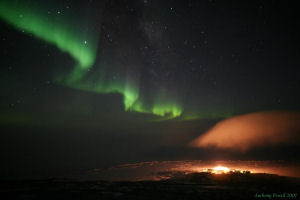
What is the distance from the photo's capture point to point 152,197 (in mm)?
14977

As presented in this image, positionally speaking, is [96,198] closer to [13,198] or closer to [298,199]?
[13,198]

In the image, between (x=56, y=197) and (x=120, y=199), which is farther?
(x=56, y=197)

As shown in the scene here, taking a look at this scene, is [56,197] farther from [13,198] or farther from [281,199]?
[281,199]

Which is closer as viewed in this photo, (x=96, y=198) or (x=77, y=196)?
(x=96, y=198)

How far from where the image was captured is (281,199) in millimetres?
15422

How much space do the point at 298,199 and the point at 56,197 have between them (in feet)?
64.9

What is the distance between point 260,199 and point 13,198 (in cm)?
1950

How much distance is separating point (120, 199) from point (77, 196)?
3927mm

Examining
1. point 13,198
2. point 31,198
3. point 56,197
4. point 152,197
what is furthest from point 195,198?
point 13,198

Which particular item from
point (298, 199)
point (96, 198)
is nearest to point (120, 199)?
point (96, 198)

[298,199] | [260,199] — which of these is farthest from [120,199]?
[298,199]

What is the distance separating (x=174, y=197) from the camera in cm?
1523

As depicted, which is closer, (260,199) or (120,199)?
(120,199)

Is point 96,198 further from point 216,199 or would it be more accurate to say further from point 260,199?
A: point 260,199
